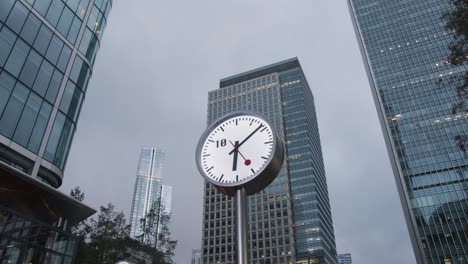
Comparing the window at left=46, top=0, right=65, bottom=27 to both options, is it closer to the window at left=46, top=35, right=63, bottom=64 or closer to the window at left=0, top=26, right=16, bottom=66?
the window at left=46, top=35, right=63, bottom=64

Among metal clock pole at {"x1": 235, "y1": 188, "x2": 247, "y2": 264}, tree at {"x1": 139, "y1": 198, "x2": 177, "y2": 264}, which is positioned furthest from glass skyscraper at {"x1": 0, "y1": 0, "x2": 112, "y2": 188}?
metal clock pole at {"x1": 235, "y1": 188, "x2": 247, "y2": 264}

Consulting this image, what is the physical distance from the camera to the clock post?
12.1ft

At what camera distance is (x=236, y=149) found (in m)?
3.93

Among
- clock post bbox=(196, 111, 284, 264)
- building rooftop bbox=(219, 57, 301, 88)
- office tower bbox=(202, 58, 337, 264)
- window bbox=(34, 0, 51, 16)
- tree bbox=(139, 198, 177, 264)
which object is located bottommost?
clock post bbox=(196, 111, 284, 264)

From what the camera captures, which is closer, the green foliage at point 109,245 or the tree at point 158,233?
the green foliage at point 109,245

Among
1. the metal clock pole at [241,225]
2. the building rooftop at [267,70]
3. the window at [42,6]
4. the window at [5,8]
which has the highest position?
the building rooftop at [267,70]

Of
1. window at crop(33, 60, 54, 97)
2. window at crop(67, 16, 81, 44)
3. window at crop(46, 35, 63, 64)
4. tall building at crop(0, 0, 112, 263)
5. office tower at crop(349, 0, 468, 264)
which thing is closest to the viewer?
tall building at crop(0, 0, 112, 263)

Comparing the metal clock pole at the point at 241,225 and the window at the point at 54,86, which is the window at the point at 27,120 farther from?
the metal clock pole at the point at 241,225

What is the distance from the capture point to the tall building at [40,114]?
15.8 m

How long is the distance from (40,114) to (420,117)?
3156 inches

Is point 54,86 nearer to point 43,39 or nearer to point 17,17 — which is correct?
point 43,39

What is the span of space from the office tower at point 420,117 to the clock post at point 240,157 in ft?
221

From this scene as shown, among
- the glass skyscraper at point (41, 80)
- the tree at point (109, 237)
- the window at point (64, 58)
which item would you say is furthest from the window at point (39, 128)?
the tree at point (109, 237)

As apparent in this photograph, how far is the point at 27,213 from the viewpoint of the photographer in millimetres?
16844
